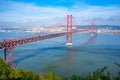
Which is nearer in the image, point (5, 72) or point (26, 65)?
point (5, 72)

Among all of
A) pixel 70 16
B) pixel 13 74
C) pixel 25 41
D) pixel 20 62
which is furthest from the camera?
pixel 70 16

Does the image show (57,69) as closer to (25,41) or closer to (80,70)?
(80,70)

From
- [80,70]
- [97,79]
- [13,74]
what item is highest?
[97,79]

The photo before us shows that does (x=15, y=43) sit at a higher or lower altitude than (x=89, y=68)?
higher

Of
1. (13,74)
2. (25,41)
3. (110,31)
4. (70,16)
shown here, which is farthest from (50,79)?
(110,31)

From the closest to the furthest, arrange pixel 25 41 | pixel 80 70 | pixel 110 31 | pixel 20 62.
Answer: pixel 80 70 < pixel 20 62 < pixel 25 41 < pixel 110 31

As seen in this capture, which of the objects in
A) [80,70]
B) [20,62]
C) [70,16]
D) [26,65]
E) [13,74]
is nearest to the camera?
[13,74]

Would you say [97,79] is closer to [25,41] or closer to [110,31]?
[25,41]

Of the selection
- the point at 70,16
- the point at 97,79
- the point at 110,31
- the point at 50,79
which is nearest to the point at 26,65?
the point at 50,79

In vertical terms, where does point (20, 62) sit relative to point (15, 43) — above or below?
below
